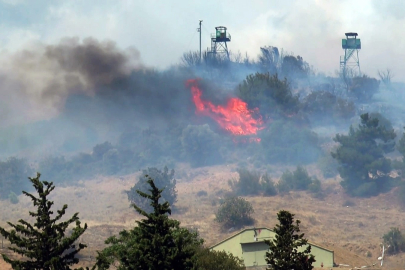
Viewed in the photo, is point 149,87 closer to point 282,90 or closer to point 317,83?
point 282,90

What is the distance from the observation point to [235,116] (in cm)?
12775

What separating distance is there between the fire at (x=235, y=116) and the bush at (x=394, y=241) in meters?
55.5

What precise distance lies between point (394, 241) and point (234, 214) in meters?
18.3

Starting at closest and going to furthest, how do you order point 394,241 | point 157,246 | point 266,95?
point 157,246 → point 394,241 → point 266,95

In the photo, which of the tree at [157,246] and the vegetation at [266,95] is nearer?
the tree at [157,246]

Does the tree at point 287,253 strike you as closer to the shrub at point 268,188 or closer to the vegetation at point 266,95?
the shrub at point 268,188

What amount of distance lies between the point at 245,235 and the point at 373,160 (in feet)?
146

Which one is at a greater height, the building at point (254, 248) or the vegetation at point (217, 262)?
the building at point (254, 248)

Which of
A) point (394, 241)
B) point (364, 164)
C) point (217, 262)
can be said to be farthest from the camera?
point (364, 164)

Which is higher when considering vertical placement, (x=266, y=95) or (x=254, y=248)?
(x=266, y=95)

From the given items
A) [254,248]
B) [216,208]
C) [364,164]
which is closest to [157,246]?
[254,248]

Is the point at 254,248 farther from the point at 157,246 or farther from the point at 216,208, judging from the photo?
the point at 216,208

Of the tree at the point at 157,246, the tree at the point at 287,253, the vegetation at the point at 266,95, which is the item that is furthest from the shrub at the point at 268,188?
the tree at the point at 157,246

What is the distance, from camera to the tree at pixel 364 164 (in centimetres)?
9600
